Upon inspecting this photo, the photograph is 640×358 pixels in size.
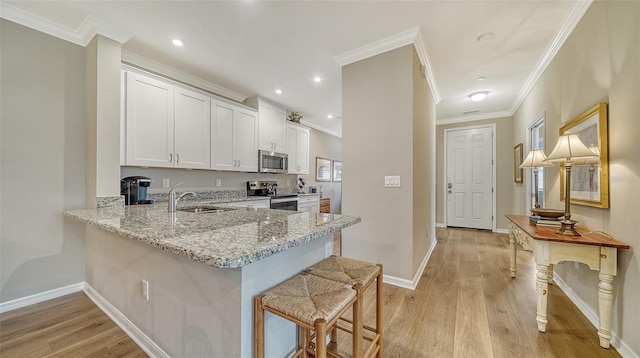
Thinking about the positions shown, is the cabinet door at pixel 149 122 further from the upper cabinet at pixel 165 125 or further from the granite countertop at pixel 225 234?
the granite countertop at pixel 225 234

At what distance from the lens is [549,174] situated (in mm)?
2703

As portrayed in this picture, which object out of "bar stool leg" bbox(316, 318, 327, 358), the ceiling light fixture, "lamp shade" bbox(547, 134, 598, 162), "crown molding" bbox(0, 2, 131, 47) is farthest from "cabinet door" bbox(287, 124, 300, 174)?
"bar stool leg" bbox(316, 318, 327, 358)

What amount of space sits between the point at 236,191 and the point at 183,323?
297 centimetres

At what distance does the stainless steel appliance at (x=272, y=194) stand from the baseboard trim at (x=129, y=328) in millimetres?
2264

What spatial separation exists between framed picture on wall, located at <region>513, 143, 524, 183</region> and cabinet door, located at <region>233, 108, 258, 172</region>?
453cm

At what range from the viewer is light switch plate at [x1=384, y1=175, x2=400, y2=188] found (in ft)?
8.16

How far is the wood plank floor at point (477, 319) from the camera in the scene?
157cm

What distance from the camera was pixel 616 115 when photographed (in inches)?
63.4

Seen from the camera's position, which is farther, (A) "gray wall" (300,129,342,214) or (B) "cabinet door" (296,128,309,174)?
(A) "gray wall" (300,129,342,214)

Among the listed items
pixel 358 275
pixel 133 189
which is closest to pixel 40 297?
pixel 133 189

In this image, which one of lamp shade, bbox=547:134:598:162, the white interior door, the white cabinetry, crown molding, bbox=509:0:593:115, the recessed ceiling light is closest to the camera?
lamp shade, bbox=547:134:598:162

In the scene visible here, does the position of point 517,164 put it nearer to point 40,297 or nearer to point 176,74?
point 176,74

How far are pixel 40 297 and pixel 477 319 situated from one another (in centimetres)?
378

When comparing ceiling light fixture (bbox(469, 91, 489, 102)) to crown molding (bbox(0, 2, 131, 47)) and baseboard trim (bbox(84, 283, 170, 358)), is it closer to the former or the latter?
crown molding (bbox(0, 2, 131, 47))
